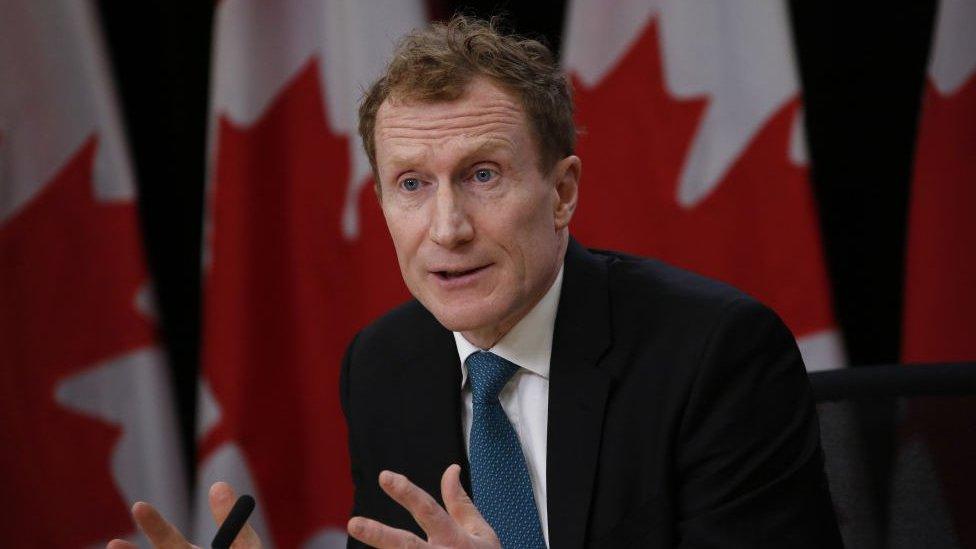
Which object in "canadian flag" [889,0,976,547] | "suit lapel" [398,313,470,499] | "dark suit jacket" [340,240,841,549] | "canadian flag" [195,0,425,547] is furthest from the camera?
"canadian flag" [195,0,425,547]

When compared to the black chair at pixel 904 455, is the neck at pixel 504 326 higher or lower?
higher

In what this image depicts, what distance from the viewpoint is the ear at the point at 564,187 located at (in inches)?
58.5

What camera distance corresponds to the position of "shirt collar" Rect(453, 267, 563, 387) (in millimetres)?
1511

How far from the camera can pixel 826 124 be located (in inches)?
91.9

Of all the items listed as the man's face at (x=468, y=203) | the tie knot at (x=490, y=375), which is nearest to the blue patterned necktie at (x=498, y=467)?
the tie knot at (x=490, y=375)

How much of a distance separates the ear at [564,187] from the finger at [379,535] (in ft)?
1.71

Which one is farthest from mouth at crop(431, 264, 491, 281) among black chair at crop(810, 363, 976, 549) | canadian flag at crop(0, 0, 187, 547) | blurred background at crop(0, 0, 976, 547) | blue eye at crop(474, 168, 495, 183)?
canadian flag at crop(0, 0, 187, 547)

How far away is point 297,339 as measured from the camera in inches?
99.0

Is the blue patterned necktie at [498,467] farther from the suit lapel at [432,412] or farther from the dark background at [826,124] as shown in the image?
the dark background at [826,124]

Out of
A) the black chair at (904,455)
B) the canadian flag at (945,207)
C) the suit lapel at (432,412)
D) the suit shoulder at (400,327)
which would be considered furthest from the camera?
the canadian flag at (945,207)

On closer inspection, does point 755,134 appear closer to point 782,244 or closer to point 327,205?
point 782,244

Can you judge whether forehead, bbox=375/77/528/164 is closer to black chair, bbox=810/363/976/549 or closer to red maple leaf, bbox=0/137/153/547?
black chair, bbox=810/363/976/549

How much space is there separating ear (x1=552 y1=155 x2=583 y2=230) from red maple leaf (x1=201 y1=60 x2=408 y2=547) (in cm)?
96

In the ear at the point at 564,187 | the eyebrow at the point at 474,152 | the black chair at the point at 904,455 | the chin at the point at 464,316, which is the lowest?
the black chair at the point at 904,455
